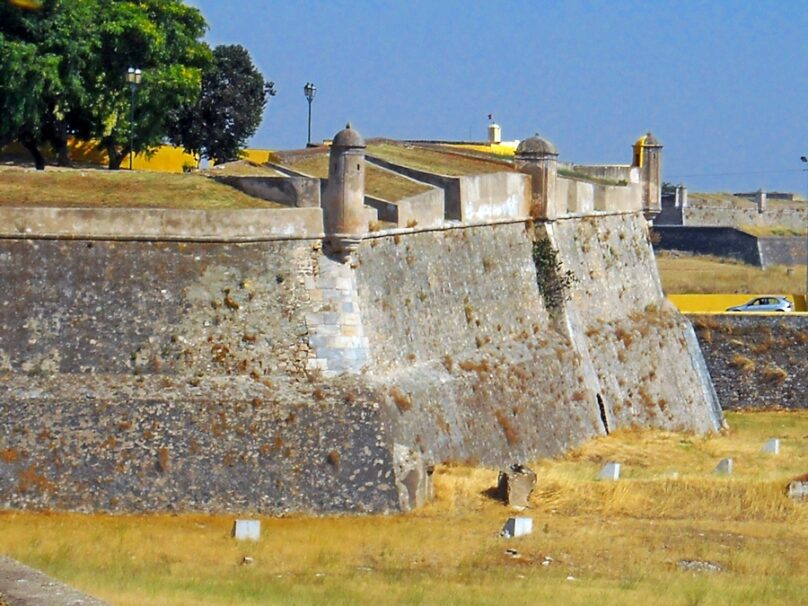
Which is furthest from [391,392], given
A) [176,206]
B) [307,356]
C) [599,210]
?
[599,210]

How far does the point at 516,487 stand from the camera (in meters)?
28.8

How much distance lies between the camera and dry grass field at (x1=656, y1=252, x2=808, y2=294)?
72.9 meters

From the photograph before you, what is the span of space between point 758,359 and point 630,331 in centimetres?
710

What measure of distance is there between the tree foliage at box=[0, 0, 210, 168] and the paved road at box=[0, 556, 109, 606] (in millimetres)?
31412

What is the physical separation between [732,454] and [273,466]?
14405 millimetres

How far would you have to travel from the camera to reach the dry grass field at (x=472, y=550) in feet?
74.9

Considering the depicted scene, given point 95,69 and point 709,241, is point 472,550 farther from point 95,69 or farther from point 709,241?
point 709,241

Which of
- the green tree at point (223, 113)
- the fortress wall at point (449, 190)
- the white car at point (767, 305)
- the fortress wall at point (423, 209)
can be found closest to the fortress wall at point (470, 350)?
the fortress wall at point (423, 209)

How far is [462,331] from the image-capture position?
3447 centimetres

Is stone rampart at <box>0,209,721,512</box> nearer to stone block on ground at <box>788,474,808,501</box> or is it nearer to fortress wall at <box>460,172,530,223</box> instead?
fortress wall at <box>460,172,530,223</box>

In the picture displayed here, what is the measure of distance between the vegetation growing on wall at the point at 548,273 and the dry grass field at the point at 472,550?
27.9ft

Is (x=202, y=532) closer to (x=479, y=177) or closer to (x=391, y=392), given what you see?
(x=391, y=392)

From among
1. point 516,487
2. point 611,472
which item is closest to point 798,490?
point 611,472

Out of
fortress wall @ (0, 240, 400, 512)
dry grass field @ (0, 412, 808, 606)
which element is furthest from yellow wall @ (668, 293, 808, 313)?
fortress wall @ (0, 240, 400, 512)
